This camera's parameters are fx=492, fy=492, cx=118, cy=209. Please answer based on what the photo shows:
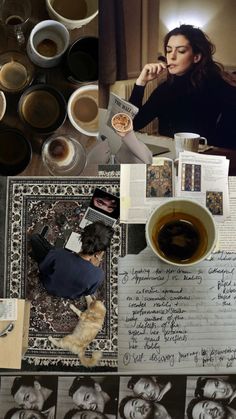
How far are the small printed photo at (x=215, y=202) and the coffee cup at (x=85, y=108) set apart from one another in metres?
0.19

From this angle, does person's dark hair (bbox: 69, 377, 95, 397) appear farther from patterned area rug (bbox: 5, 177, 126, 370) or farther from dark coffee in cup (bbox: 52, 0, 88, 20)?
dark coffee in cup (bbox: 52, 0, 88, 20)

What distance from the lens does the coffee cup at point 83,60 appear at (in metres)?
0.72

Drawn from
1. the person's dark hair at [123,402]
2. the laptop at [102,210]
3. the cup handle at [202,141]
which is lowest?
the person's dark hair at [123,402]

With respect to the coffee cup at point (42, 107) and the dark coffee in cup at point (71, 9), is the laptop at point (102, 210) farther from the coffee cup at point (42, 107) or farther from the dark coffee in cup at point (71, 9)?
the dark coffee in cup at point (71, 9)

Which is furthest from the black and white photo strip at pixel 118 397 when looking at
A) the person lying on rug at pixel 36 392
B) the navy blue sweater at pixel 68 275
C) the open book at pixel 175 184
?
the open book at pixel 175 184

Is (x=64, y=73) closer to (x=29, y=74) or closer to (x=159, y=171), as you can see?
(x=29, y=74)

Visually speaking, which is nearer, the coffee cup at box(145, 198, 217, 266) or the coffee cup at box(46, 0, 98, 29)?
the coffee cup at box(145, 198, 217, 266)

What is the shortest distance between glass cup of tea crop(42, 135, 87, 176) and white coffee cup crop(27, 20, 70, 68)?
12 centimetres

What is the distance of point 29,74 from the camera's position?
0.73m

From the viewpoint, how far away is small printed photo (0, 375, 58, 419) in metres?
0.64

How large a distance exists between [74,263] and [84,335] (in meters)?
0.09

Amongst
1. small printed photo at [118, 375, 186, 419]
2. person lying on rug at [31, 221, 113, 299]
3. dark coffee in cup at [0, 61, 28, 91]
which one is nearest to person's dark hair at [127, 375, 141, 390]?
small printed photo at [118, 375, 186, 419]

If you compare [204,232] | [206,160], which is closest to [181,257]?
[204,232]

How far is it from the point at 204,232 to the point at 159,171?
0.38 ft
